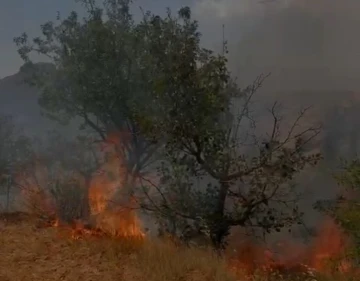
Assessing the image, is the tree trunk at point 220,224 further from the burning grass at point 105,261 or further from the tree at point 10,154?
the tree at point 10,154

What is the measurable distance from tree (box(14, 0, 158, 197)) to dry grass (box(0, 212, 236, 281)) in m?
5.41

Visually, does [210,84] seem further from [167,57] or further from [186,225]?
[186,225]

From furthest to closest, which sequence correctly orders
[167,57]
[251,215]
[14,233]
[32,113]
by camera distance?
[32,113] → [167,57] → [251,215] → [14,233]

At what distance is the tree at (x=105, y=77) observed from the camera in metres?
14.8

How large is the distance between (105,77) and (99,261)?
7.77m

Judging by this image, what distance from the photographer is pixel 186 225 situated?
11797mm

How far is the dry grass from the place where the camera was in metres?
7.51

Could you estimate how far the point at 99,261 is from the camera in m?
8.38

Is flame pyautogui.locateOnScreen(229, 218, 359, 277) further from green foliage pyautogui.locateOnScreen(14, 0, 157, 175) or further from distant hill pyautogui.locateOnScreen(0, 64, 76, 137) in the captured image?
distant hill pyautogui.locateOnScreen(0, 64, 76, 137)

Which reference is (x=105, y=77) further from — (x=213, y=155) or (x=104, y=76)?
(x=213, y=155)

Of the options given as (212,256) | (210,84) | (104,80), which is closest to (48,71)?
(104,80)

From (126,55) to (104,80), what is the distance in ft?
3.89

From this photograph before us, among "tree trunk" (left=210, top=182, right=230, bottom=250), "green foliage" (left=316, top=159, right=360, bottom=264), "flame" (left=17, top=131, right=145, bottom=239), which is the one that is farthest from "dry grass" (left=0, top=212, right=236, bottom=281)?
"green foliage" (left=316, top=159, right=360, bottom=264)

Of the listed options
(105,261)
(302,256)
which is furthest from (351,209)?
(302,256)
